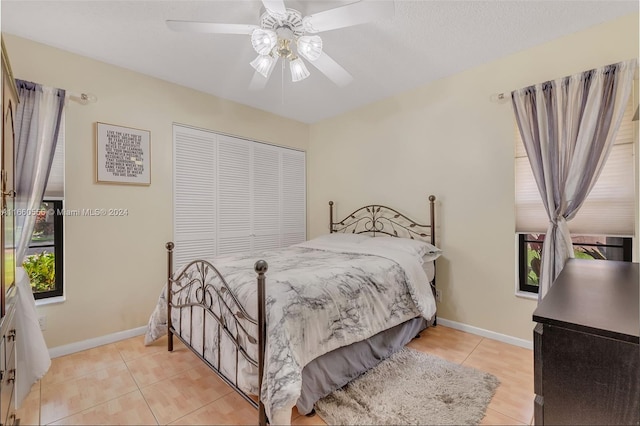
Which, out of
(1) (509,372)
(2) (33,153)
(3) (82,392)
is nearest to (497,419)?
(1) (509,372)

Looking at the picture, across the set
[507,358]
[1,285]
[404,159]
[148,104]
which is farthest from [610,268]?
[148,104]

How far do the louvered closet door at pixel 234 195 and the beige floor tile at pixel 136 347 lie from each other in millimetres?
1121

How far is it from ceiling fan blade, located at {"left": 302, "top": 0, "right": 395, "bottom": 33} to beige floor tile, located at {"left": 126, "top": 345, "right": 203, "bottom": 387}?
2570 mm

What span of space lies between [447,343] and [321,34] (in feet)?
9.42

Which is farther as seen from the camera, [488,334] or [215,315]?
[488,334]

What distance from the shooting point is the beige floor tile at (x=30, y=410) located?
166 cm

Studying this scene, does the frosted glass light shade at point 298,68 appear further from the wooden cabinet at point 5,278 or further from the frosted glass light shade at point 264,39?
the wooden cabinet at point 5,278

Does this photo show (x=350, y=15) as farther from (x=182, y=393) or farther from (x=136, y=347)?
(x=136, y=347)

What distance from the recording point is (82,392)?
192 cm

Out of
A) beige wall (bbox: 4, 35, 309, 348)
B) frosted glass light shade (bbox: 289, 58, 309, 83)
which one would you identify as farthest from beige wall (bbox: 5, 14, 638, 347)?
frosted glass light shade (bbox: 289, 58, 309, 83)

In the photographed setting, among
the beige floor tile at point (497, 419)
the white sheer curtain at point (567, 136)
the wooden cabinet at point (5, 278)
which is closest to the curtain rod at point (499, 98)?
the white sheer curtain at point (567, 136)

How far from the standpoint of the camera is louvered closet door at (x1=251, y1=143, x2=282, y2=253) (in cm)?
383

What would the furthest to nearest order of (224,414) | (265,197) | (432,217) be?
(265,197) < (432,217) < (224,414)

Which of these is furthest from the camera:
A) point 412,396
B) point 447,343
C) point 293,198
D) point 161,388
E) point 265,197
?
point 293,198
